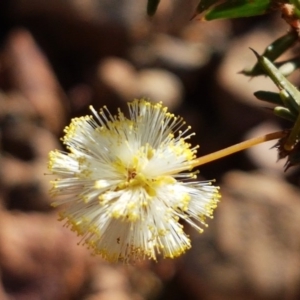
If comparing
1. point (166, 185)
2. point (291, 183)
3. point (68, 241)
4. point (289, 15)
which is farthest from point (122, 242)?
point (291, 183)

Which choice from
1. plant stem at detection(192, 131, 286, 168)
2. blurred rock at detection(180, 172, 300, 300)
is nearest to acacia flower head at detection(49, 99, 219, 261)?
plant stem at detection(192, 131, 286, 168)

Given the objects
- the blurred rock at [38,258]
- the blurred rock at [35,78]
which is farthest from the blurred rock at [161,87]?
the blurred rock at [38,258]

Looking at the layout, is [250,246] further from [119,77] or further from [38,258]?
[119,77]

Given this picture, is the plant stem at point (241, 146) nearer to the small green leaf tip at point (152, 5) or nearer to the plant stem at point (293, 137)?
the plant stem at point (293, 137)

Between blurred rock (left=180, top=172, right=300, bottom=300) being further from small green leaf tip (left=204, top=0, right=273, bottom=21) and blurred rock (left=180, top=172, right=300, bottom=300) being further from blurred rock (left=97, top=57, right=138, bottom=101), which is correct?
small green leaf tip (left=204, top=0, right=273, bottom=21)

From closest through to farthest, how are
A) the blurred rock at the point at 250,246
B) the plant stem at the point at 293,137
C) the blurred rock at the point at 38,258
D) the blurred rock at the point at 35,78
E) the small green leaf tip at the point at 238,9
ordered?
1. the plant stem at the point at 293,137
2. the small green leaf tip at the point at 238,9
3. the blurred rock at the point at 250,246
4. the blurred rock at the point at 38,258
5. the blurred rock at the point at 35,78

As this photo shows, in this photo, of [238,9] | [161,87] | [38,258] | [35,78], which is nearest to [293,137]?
[238,9]

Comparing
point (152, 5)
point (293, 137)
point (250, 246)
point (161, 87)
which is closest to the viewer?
point (293, 137)

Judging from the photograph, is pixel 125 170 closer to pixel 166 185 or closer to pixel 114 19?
pixel 166 185
